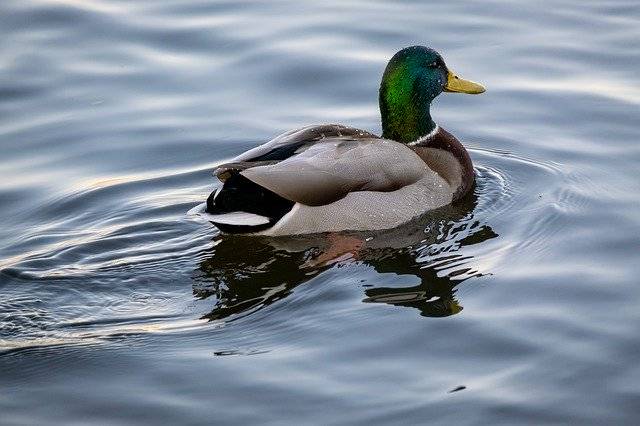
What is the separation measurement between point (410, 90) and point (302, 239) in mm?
1510

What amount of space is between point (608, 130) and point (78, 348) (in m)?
4.76

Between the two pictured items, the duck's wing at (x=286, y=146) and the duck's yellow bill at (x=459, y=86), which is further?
the duck's yellow bill at (x=459, y=86)

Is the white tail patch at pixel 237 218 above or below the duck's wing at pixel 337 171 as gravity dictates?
below

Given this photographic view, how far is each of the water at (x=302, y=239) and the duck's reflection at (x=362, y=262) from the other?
21mm

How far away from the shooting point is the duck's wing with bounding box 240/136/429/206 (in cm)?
823

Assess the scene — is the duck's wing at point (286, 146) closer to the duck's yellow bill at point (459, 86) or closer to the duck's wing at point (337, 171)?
the duck's wing at point (337, 171)

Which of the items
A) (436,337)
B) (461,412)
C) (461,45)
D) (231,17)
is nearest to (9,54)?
(231,17)

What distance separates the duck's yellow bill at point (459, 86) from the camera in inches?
371

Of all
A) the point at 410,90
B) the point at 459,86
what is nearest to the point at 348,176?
the point at 410,90

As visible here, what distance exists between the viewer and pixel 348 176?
8.47 metres

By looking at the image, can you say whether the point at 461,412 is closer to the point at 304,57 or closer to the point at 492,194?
the point at 492,194

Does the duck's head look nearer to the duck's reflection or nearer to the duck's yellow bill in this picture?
the duck's yellow bill

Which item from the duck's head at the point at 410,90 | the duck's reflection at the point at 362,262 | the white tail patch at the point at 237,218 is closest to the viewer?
the duck's reflection at the point at 362,262

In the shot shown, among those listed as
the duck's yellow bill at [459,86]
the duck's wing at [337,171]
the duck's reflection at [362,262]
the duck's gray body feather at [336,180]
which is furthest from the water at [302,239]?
the duck's yellow bill at [459,86]
